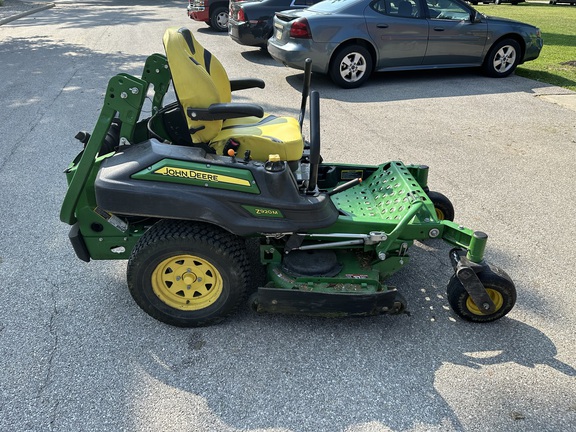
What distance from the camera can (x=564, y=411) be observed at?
239cm

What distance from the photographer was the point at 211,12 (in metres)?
13.6

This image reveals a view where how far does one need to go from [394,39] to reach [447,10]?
3.75 ft

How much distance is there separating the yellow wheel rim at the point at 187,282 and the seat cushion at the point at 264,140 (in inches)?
29.3

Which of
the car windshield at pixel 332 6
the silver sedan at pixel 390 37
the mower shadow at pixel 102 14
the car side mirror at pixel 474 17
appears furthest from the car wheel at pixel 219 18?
the car side mirror at pixel 474 17

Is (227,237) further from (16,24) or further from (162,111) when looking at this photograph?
(16,24)

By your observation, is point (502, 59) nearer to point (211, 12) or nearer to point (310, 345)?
point (310, 345)

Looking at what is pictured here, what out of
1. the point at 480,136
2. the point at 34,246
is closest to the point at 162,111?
the point at 34,246

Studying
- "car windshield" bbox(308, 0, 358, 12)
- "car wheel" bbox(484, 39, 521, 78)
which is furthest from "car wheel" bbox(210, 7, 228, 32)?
"car wheel" bbox(484, 39, 521, 78)

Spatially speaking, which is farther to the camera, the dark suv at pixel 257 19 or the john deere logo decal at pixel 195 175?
the dark suv at pixel 257 19

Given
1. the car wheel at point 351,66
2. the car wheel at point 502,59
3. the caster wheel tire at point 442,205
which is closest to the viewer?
the caster wheel tire at point 442,205

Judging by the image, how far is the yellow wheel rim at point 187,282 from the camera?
277cm

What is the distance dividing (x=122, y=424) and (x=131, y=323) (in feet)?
2.41

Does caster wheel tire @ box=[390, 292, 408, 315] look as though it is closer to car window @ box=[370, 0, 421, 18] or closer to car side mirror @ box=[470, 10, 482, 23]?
car window @ box=[370, 0, 421, 18]

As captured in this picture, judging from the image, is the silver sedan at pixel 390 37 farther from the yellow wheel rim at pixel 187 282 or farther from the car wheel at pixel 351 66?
the yellow wheel rim at pixel 187 282
